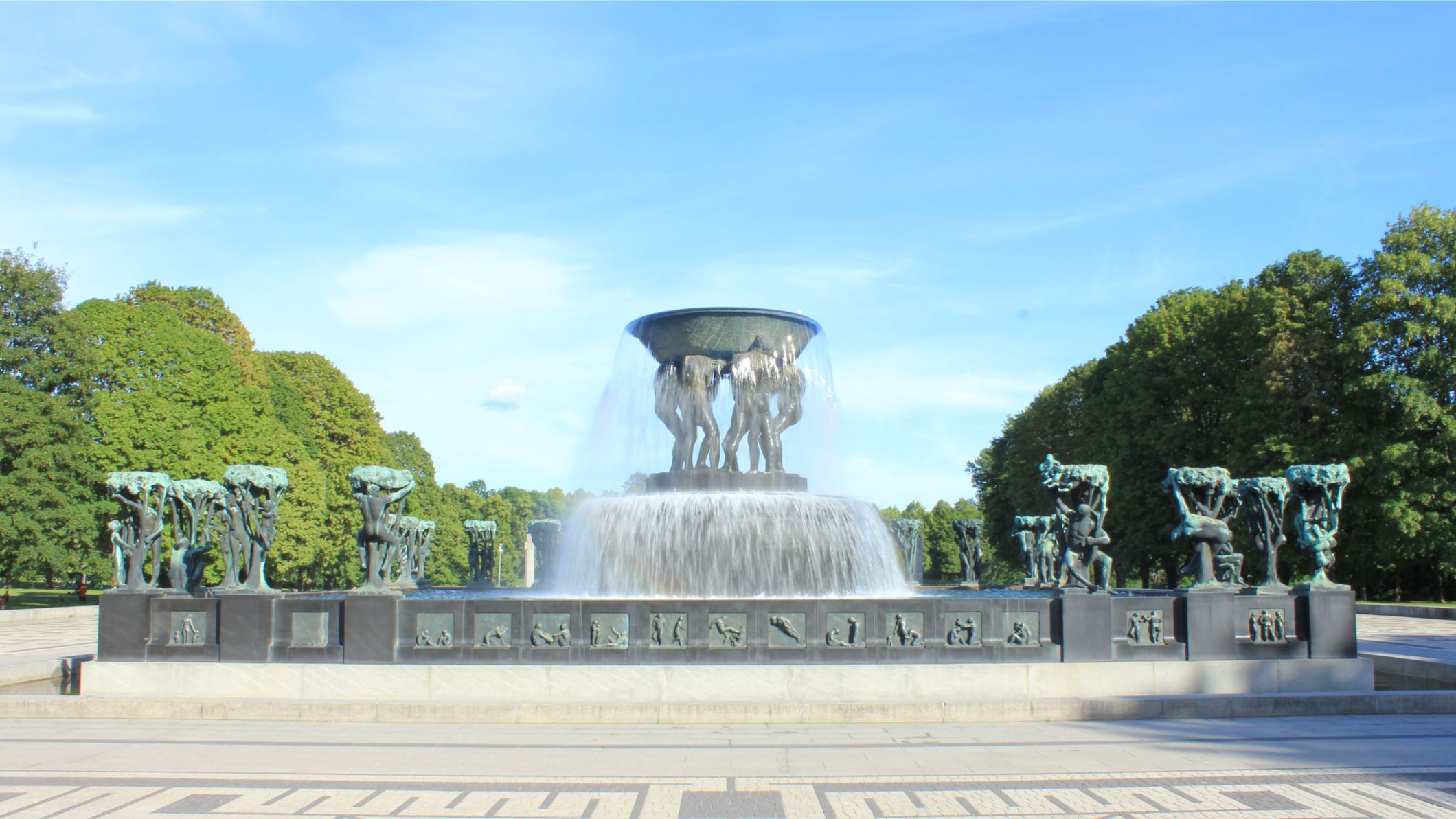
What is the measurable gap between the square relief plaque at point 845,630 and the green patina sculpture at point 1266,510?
19.6 feet

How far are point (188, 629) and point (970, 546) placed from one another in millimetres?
24263

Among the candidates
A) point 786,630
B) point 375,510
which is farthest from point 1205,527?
point 375,510

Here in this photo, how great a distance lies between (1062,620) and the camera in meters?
13.2

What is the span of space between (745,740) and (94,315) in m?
37.9

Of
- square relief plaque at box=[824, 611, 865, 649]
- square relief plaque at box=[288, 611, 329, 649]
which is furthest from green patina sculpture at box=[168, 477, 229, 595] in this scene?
square relief plaque at box=[824, 611, 865, 649]

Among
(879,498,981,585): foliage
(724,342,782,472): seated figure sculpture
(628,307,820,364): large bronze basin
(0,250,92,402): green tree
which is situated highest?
(0,250,92,402): green tree

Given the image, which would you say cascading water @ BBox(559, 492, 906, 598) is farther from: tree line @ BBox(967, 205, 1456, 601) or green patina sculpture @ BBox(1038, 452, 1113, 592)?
tree line @ BBox(967, 205, 1456, 601)

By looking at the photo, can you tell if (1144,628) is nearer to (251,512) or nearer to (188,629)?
(251,512)

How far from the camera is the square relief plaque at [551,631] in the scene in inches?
512

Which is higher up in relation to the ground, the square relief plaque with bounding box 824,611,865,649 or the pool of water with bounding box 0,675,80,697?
the square relief plaque with bounding box 824,611,865,649

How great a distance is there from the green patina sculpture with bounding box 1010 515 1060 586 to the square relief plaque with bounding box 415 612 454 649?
16401 millimetres

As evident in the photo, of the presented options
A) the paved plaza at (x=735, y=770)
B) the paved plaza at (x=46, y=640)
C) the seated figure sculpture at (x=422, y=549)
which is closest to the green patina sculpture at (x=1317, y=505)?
the paved plaza at (x=735, y=770)

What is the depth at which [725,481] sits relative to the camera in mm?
18188

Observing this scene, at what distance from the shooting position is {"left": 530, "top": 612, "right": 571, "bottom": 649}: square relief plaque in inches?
512
